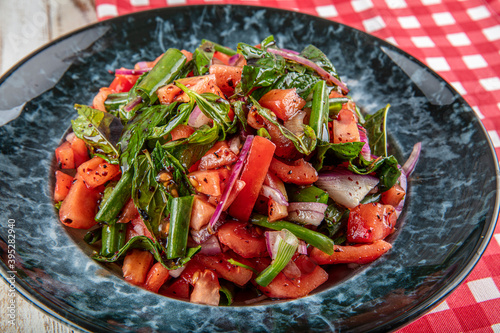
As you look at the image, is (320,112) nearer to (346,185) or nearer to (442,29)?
(346,185)

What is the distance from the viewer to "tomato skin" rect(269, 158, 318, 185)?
2.72 metres

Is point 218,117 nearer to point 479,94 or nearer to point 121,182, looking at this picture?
point 121,182

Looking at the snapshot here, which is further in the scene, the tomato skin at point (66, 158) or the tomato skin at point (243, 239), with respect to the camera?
the tomato skin at point (66, 158)

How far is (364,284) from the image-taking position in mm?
2494

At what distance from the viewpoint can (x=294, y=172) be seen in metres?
2.72

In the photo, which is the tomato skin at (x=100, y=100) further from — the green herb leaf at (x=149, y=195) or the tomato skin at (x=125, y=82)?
the green herb leaf at (x=149, y=195)

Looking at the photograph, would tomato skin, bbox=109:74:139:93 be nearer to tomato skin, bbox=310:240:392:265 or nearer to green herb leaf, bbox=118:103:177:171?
green herb leaf, bbox=118:103:177:171

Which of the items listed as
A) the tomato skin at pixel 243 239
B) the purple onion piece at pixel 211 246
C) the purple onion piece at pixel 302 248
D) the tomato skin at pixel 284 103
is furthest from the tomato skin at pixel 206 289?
the tomato skin at pixel 284 103

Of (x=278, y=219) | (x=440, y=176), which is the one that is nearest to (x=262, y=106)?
(x=278, y=219)

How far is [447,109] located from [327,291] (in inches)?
81.6

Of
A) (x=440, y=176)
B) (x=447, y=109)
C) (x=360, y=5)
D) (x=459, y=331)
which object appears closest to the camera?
(x=459, y=331)

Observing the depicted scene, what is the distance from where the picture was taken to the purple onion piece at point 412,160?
10.8 ft

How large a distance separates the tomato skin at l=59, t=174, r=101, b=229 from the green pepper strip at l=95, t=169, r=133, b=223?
14 cm

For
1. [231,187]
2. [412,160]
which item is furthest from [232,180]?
[412,160]
